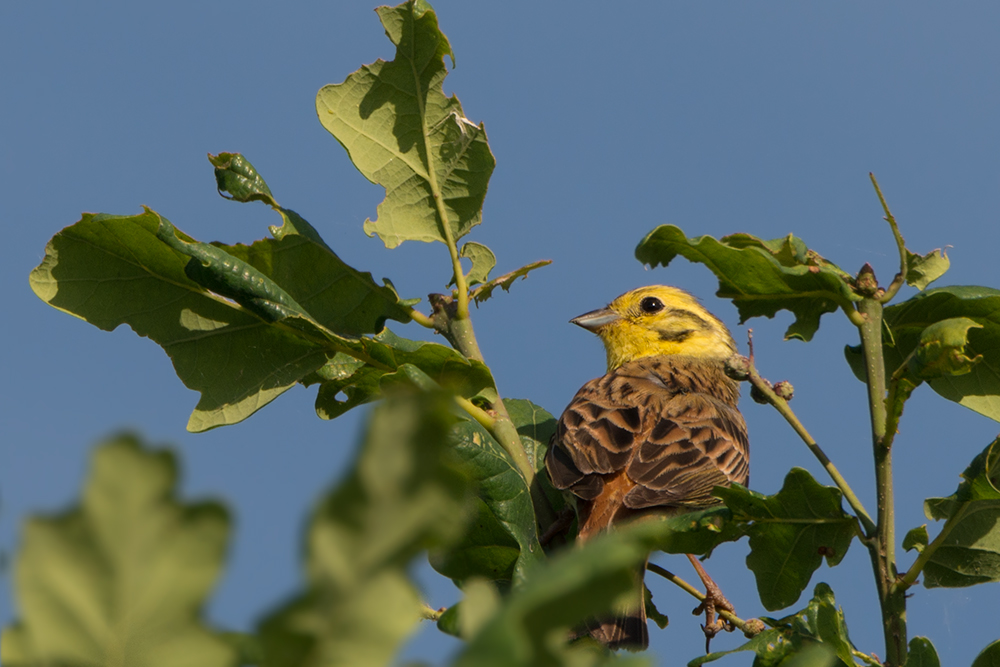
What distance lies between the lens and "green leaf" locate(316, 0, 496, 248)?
3.81 m

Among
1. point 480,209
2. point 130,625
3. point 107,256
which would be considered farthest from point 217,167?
point 130,625

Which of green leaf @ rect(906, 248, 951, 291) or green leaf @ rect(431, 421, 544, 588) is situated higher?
green leaf @ rect(906, 248, 951, 291)

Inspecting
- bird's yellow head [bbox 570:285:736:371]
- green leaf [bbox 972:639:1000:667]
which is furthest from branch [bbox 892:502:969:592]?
bird's yellow head [bbox 570:285:736:371]

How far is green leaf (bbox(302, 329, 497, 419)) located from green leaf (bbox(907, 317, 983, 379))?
136 centimetres

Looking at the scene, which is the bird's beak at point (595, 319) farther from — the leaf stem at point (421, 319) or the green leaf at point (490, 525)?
the green leaf at point (490, 525)

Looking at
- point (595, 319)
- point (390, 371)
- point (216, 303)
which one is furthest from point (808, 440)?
point (595, 319)

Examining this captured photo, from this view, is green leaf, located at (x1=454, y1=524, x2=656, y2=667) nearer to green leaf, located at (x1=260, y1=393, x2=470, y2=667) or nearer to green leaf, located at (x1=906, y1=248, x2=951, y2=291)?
green leaf, located at (x1=260, y1=393, x2=470, y2=667)

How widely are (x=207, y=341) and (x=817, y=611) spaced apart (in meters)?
2.19

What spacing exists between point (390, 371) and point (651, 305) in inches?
212

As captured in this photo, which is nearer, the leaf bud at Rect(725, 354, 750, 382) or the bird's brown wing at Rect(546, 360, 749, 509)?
the leaf bud at Rect(725, 354, 750, 382)

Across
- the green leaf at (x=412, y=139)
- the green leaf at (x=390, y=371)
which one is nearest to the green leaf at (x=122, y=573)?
the green leaf at (x=390, y=371)

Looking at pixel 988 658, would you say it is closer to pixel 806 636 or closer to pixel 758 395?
pixel 806 636

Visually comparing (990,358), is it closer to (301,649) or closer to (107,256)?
(107,256)

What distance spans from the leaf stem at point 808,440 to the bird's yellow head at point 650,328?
16.9 feet
